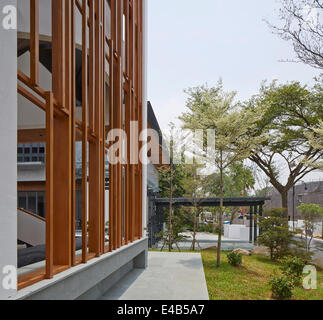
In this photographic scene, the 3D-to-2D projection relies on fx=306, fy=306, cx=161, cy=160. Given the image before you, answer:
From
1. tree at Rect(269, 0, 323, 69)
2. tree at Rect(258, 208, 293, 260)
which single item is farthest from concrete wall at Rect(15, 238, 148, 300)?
tree at Rect(258, 208, 293, 260)

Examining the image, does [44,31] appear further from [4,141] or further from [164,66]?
[164,66]

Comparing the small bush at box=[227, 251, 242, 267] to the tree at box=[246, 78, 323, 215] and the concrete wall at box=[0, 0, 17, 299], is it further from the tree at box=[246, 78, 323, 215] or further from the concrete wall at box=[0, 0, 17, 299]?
the concrete wall at box=[0, 0, 17, 299]

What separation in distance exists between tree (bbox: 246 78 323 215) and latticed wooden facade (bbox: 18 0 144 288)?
9829 millimetres

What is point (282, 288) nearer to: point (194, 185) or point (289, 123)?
point (194, 185)

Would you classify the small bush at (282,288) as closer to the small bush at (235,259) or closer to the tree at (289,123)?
the small bush at (235,259)

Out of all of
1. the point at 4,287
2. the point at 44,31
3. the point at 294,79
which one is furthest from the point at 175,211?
the point at 4,287

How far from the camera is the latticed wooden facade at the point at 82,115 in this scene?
3084 millimetres

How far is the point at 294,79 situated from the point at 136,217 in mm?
12045

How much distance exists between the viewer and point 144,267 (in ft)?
26.1

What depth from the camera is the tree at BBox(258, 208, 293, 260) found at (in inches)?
455

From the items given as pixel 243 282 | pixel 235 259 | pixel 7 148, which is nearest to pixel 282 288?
pixel 243 282

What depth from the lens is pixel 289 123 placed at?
1572 centimetres

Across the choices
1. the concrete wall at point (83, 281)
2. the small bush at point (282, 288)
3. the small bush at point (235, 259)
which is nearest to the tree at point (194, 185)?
the small bush at point (235, 259)

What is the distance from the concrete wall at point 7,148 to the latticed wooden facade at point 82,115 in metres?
0.42
